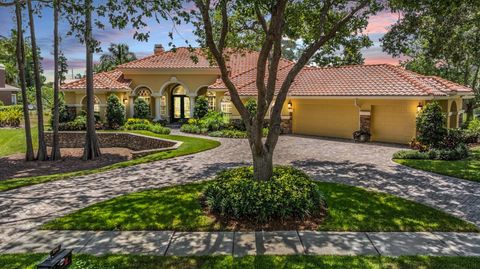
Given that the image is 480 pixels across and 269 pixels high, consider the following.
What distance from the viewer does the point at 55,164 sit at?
736 inches

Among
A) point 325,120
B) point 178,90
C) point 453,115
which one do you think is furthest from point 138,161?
point 453,115

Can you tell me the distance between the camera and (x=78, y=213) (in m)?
8.49

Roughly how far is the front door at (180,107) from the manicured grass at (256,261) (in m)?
26.6

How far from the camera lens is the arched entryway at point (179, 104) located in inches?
1272

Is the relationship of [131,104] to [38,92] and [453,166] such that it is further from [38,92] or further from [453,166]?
[453,166]

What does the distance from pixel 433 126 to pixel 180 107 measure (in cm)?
2176

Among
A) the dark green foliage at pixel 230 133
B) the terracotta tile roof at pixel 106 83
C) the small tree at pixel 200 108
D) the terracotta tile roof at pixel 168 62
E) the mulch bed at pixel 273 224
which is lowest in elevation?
the mulch bed at pixel 273 224

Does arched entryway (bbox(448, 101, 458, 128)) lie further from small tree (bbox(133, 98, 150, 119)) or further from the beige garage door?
small tree (bbox(133, 98, 150, 119))

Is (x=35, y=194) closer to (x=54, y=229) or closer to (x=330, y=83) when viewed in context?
(x=54, y=229)

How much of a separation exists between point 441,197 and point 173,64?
24.3 m

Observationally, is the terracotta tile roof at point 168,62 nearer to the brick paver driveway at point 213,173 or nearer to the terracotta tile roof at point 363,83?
the terracotta tile roof at point 363,83

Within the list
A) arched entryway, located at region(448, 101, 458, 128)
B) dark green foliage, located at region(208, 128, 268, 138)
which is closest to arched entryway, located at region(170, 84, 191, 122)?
dark green foliage, located at region(208, 128, 268, 138)

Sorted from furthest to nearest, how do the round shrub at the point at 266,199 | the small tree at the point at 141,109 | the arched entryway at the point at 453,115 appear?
the small tree at the point at 141,109 → the arched entryway at the point at 453,115 → the round shrub at the point at 266,199

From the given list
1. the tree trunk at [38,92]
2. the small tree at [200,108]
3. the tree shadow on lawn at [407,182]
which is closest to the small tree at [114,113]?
the small tree at [200,108]
